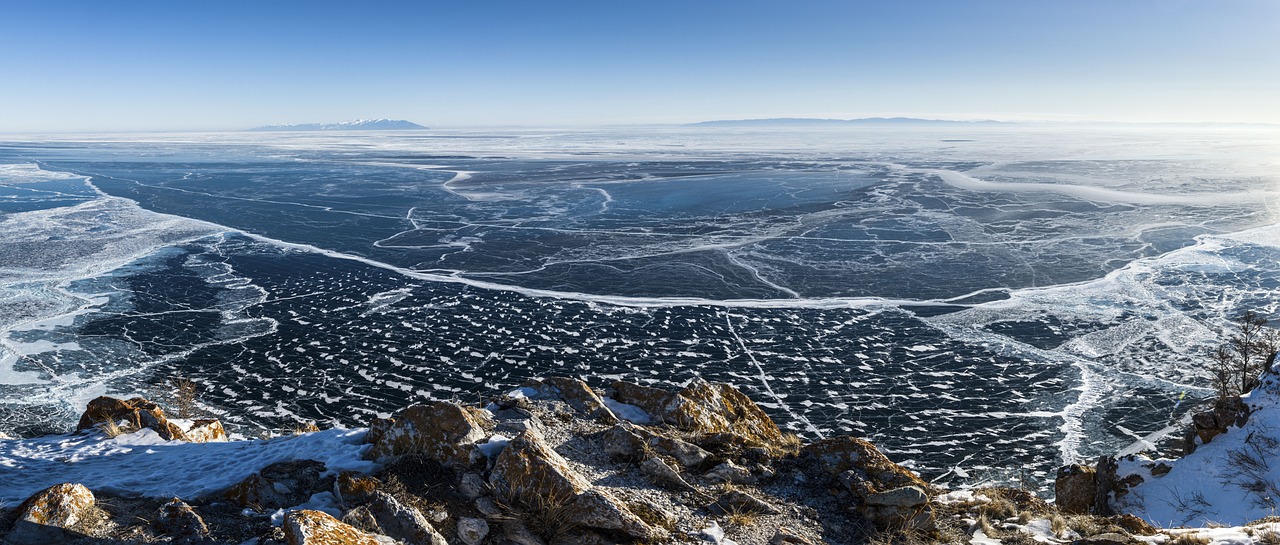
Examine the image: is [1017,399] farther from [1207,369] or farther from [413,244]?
[413,244]

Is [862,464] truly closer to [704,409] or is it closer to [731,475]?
[731,475]

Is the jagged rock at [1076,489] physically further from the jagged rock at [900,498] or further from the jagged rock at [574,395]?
the jagged rock at [574,395]

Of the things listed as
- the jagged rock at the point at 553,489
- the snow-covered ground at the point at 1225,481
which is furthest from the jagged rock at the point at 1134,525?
the jagged rock at the point at 553,489

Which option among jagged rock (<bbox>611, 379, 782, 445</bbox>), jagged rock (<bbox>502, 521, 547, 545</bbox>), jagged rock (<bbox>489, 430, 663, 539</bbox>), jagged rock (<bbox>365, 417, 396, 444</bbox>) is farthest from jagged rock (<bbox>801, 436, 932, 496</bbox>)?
jagged rock (<bbox>365, 417, 396, 444</bbox>)

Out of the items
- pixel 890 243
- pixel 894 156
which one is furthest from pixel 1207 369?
pixel 894 156

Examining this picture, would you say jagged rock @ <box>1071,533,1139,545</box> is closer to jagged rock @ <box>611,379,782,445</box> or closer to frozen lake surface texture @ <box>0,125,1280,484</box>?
jagged rock @ <box>611,379,782,445</box>

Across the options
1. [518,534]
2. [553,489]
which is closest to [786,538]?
[553,489]
